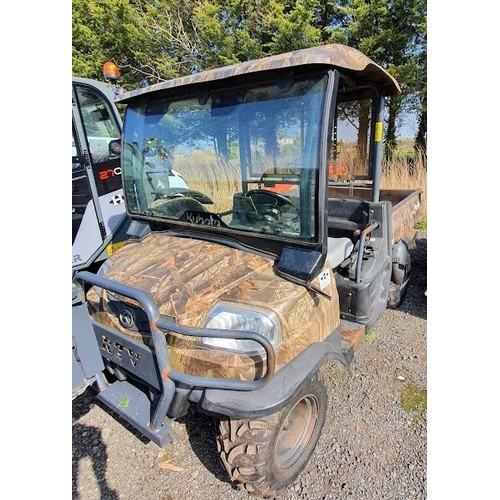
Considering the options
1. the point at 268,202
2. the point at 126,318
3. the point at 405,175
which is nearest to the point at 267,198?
the point at 268,202

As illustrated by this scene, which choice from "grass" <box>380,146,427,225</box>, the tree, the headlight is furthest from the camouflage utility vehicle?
the tree

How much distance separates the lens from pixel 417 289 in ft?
13.8

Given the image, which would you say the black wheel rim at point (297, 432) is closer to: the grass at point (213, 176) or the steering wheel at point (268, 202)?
the steering wheel at point (268, 202)

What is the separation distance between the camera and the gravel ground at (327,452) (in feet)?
6.39

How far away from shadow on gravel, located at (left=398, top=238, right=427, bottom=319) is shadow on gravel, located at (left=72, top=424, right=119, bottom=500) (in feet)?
10.5

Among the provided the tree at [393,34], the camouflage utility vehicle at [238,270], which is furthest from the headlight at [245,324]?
the tree at [393,34]

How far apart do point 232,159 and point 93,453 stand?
84.8 inches

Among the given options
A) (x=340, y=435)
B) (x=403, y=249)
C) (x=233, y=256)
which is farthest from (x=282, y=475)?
(x=403, y=249)

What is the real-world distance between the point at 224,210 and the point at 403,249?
2.18 m

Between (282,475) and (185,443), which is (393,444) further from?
(185,443)

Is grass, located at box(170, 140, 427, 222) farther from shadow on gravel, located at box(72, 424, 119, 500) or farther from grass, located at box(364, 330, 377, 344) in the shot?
grass, located at box(364, 330, 377, 344)

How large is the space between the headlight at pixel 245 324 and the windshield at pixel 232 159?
492 mm

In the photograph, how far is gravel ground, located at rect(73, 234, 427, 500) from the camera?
1.95 m

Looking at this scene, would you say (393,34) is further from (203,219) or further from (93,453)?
(93,453)
